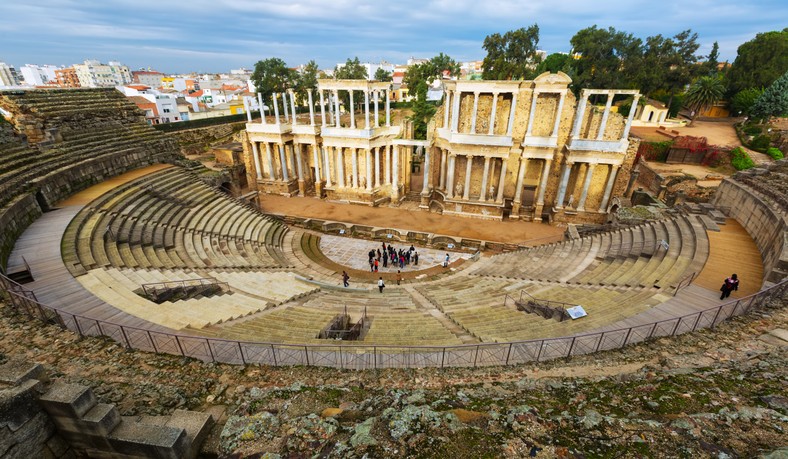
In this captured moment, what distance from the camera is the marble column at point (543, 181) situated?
2706 cm

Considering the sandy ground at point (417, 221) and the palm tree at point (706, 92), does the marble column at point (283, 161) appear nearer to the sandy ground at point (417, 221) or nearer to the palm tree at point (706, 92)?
the sandy ground at point (417, 221)

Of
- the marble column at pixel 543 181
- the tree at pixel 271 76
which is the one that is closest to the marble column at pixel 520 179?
the marble column at pixel 543 181

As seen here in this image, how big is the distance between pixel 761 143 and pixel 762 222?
1369 inches

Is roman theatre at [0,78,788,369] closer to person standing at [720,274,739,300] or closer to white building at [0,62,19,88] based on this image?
person standing at [720,274,739,300]

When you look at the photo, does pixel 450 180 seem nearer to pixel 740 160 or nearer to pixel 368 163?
pixel 368 163

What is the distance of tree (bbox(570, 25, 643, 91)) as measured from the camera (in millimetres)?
59531

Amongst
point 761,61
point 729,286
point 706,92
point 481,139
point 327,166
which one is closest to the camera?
point 729,286

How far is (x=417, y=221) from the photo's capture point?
28.7 metres

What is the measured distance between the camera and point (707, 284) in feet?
43.9

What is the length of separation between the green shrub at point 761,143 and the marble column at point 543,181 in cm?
3152

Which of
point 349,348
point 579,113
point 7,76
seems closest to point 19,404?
point 349,348

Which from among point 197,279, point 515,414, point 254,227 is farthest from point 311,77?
point 515,414

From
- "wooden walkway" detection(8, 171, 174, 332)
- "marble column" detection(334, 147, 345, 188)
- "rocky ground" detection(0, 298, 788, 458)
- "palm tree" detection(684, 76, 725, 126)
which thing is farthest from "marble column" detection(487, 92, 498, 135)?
"palm tree" detection(684, 76, 725, 126)

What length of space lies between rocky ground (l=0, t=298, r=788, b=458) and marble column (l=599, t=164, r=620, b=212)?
1795 cm
